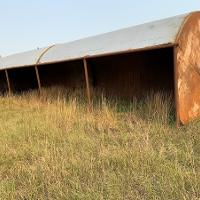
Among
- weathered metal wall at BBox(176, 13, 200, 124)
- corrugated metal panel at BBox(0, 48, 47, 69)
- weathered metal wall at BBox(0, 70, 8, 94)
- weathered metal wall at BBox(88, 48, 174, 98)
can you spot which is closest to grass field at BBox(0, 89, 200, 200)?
weathered metal wall at BBox(176, 13, 200, 124)

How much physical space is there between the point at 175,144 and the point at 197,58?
2726mm

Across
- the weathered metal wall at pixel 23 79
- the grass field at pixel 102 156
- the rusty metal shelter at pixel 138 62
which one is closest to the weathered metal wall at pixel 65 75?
the rusty metal shelter at pixel 138 62

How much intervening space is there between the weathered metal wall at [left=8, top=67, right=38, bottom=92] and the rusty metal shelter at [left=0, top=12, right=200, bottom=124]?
3.49ft

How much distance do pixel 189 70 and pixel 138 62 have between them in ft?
8.70

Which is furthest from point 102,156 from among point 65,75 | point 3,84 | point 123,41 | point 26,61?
point 3,84

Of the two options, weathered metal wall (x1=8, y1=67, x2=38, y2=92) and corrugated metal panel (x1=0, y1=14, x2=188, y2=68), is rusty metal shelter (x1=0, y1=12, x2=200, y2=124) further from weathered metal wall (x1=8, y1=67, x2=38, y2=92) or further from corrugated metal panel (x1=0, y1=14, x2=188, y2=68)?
weathered metal wall (x1=8, y1=67, x2=38, y2=92)

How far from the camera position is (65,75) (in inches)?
491

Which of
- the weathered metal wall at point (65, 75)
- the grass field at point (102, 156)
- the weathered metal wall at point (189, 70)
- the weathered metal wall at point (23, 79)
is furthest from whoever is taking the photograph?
the weathered metal wall at point (23, 79)

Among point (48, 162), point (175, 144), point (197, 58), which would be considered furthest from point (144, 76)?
point (48, 162)

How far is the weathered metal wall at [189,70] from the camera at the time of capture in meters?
6.88

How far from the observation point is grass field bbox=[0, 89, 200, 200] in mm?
4066

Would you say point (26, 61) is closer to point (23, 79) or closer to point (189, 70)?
point (23, 79)

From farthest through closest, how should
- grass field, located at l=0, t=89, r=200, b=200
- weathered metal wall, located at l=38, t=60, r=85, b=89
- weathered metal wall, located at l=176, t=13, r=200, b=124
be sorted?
weathered metal wall, located at l=38, t=60, r=85, b=89
weathered metal wall, located at l=176, t=13, r=200, b=124
grass field, located at l=0, t=89, r=200, b=200

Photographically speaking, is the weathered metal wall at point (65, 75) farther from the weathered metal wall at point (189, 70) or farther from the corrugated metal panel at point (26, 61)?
the weathered metal wall at point (189, 70)
